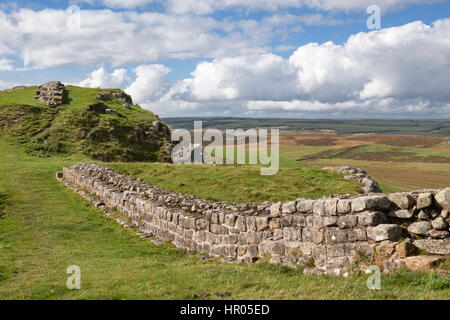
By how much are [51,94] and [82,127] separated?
622 inches

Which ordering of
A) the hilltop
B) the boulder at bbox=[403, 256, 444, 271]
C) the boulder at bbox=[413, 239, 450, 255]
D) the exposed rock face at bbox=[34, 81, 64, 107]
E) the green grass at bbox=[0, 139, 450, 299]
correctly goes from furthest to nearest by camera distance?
the exposed rock face at bbox=[34, 81, 64, 107] < the hilltop < the boulder at bbox=[413, 239, 450, 255] < the boulder at bbox=[403, 256, 444, 271] < the green grass at bbox=[0, 139, 450, 299]

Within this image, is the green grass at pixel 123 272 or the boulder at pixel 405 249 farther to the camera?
the boulder at pixel 405 249

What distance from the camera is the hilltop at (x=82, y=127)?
43812 mm

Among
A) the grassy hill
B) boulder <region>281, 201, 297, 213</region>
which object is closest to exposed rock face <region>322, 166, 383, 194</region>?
the grassy hill

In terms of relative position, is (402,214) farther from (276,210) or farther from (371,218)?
(276,210)

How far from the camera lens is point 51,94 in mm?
58844

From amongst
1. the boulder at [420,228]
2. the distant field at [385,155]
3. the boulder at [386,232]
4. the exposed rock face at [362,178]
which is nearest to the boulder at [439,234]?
A: the boulder at [420,228]

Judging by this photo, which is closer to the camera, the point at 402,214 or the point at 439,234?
the point at 439,234

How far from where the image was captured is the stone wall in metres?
8.27

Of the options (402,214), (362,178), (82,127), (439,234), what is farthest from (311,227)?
(82,127)

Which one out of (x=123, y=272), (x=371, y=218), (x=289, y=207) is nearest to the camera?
(x=371, y=218)

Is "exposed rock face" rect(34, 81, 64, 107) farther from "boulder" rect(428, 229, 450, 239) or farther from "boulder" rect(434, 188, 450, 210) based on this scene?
"boulder" rect(428, 229, 450, 239)

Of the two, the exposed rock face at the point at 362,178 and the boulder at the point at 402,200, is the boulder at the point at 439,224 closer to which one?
the boulder at the point at 402,200

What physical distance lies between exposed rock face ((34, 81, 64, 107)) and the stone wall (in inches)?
1880
